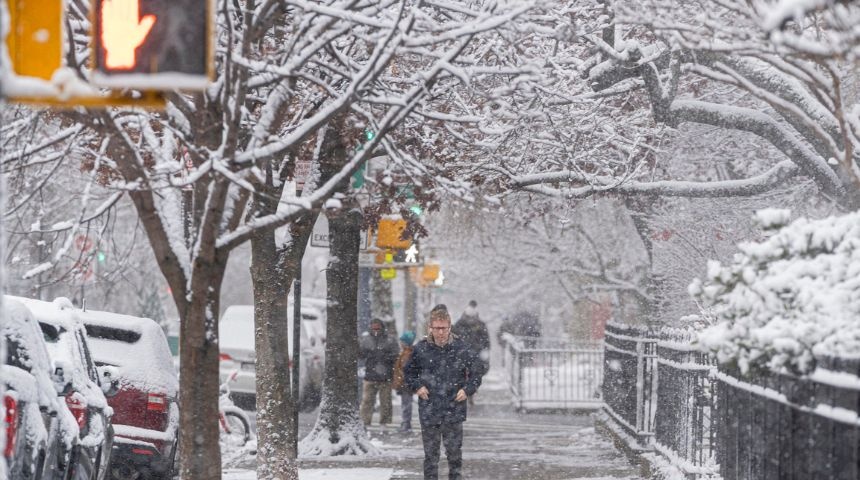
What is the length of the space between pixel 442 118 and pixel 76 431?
10.8 feet

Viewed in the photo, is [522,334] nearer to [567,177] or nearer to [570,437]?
[570,437]

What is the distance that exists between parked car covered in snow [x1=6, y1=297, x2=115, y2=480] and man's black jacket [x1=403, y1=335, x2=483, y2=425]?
98.5 inches

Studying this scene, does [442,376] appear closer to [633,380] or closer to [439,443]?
[439,443]

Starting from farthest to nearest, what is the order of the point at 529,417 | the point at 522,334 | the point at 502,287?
1. the point at 502,287
2. the point at 522,334
3. the point at 529,417

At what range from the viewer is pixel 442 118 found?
882 cm

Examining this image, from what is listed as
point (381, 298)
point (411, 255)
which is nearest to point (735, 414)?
point (411, 255)

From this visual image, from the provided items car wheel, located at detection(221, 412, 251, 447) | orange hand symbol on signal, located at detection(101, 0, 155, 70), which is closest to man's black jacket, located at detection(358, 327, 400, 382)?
car wheel, located at detection(221, 412, 251, 447)

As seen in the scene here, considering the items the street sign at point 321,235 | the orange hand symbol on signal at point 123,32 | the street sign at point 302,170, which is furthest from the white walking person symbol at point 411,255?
the orange hand symbol on signal at point 123,32

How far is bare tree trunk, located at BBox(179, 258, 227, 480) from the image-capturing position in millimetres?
8000

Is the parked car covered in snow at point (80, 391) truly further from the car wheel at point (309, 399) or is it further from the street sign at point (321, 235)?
the car wheel at point (309, 399)

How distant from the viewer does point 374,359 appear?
20734 millimetres

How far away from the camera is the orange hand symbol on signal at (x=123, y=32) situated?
6234 millimetres

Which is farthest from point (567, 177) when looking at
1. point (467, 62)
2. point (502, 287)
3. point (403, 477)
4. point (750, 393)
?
point (502, 287)

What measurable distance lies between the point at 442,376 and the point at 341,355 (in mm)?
5418
